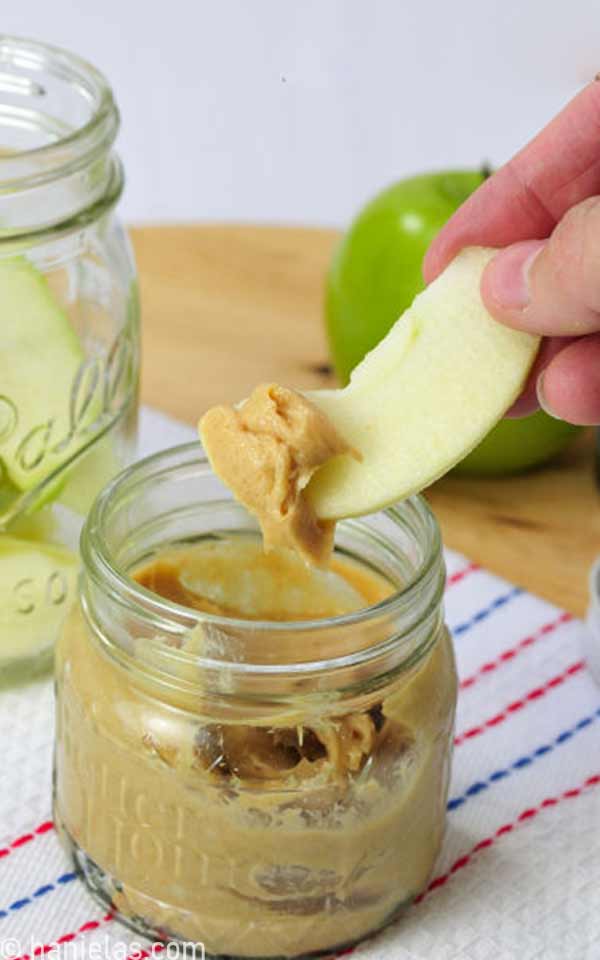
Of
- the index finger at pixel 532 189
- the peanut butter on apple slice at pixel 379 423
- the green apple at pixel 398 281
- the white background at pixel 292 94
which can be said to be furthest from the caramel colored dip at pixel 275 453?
the white background at pixel 292 94

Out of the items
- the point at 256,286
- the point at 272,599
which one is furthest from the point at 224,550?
the point at 256,286

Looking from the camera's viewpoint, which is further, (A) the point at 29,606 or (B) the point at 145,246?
(B) the point at 145,246

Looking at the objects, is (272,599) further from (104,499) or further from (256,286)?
(256,286)

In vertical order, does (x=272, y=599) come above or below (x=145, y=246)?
above

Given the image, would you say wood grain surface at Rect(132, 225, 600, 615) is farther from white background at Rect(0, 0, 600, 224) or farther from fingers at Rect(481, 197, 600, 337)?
white background at Rect(0, 0, 600, 224)

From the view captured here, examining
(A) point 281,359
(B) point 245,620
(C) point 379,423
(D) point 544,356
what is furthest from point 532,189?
(A) point 281,359

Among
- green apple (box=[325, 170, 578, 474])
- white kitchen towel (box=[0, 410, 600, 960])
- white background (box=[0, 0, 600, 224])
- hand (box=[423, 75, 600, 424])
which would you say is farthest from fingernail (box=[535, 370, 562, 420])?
white background (box=[0, 0, 600, 224])

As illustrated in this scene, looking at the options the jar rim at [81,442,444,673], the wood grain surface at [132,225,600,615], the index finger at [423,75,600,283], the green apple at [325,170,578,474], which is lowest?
the wood grain surface at [132,225,600,615]
